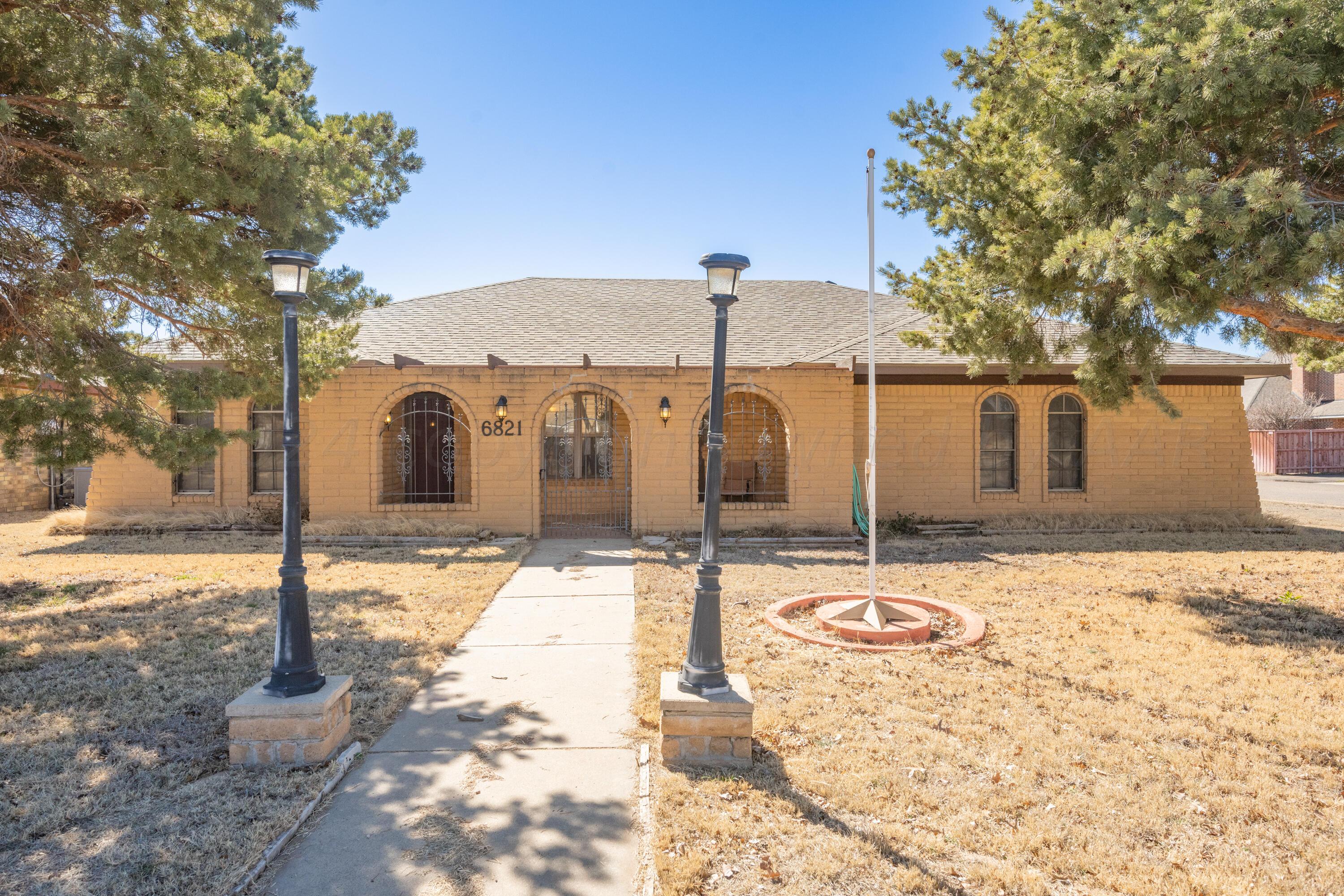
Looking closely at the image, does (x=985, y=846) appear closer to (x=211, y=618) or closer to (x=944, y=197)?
(x=211, y=618)

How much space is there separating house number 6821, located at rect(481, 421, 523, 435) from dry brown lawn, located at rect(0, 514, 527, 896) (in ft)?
7.72

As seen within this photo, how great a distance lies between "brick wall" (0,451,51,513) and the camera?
15305mm

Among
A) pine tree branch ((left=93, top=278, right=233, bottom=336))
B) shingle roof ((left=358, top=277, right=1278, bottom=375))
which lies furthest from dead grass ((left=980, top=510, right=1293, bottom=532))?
pine tree branch ((left=93, top=278, right=233, bottom=336))

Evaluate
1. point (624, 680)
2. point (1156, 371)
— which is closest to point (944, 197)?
point (1156, 371)

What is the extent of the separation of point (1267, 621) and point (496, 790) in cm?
740

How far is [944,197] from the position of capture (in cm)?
838

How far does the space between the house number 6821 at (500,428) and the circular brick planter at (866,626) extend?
6.10 m

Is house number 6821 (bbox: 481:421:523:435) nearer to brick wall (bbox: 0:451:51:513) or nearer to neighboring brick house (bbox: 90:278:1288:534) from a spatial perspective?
neighboring brick house (bbox: 90:278:1288:534)

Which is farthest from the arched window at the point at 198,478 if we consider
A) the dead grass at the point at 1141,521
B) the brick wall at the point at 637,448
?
the dead grass at the point at 1141,521

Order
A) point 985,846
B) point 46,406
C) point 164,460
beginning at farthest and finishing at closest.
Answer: point 164,460
point 46,406
point 985,846

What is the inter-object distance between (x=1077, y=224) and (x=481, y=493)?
30.6 ft

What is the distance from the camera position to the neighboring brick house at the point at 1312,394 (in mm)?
37156

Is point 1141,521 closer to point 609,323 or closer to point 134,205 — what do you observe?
point 609,323

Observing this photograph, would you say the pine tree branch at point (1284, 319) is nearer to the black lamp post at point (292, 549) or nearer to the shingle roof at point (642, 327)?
the shingle roof at point (642, 327)
